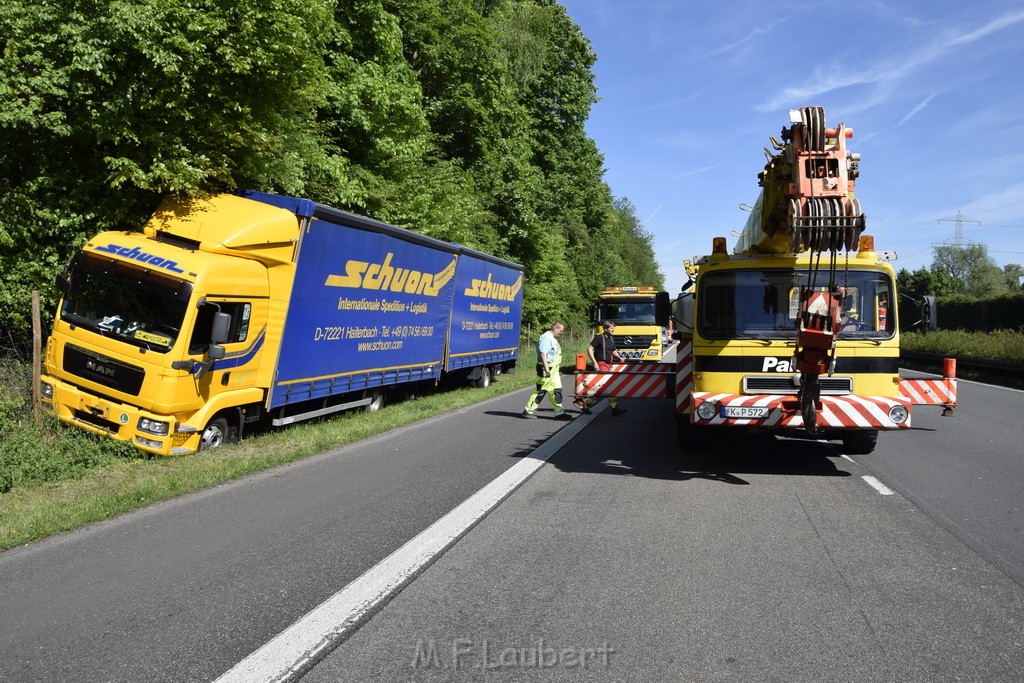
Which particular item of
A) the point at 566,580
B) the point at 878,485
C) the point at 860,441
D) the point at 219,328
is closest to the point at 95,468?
the point at 219,328

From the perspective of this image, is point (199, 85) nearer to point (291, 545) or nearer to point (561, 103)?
point (291, 545)

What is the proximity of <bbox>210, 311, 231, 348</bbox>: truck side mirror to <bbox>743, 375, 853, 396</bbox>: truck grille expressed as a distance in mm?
5945

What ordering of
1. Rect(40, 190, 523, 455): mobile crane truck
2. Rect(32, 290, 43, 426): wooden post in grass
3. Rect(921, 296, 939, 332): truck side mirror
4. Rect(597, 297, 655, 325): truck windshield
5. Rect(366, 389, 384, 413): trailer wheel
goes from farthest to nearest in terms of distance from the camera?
Rect(597, 297, 655, 325): truck windshield
Rect(366, 389, 384, 413): trailer wheel
Rect(32, 290, 43, 426): wooden post in grass
Rect(40, 190, 523, 455): mobile crane truck
Rect(921, 296, 939, 332): truck side mirror

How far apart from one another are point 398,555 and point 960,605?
3413mm

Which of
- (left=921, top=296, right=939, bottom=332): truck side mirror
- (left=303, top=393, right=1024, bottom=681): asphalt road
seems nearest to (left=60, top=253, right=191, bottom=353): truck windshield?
(left=303, top=393, right=1024, bottom=681): asphalt road

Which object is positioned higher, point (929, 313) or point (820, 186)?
point (820, 186)

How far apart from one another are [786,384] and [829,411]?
20.0 inches

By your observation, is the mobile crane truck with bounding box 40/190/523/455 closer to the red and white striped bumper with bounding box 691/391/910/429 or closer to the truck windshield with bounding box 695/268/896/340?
the truck windshield with bounding box 695/268/896/340

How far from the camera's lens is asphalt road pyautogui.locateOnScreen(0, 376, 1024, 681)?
3729 mm

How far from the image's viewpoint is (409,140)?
66.3ft

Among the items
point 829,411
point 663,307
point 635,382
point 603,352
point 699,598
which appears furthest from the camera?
point 603,352

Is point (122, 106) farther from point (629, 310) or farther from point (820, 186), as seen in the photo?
point (629, 310)

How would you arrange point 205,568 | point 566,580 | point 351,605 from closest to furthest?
point 351,605 < point 566,580 < point 205,568

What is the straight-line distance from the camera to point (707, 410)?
8391 millimetres
